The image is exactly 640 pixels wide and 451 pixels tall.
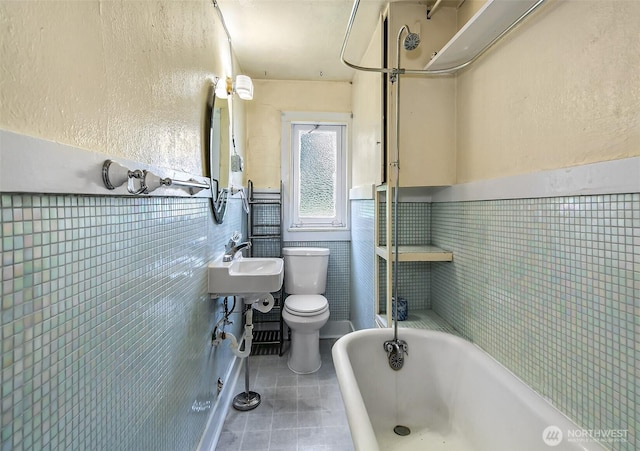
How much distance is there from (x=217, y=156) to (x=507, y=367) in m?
1.77

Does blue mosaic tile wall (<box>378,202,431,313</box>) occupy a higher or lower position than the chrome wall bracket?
lower

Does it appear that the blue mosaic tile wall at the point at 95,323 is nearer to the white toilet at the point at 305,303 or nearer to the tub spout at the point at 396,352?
the tub spout at the point at 396,352

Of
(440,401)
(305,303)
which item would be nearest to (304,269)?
(305,303)

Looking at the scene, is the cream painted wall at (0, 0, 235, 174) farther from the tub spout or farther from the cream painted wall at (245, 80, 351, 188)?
the cream painted wall at (245, 80, 351, 188)

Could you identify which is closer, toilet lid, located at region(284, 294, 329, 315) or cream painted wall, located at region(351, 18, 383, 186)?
cream painted wall, located at region(351, 18, 383, 186)

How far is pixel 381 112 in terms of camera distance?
6.11 feet

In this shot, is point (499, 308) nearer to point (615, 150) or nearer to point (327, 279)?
point (615, 150)

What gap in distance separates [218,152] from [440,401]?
180 cm

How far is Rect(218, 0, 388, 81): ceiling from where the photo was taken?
5.80 feet

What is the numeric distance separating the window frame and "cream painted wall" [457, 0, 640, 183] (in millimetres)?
1514

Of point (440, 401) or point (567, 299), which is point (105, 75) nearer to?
point (567, 299)

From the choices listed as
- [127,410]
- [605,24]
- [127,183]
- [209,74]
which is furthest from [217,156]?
[605,24]
